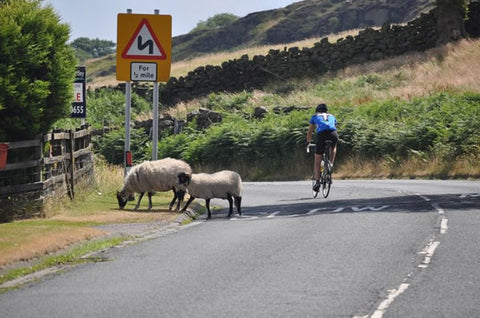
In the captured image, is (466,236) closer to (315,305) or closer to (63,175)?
(315,305)

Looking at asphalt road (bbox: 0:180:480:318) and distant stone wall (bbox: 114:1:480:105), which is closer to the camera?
asphalt road (bbox: 0:180:480:318)

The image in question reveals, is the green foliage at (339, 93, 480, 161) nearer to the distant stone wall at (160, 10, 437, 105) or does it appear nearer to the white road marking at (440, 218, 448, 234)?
the distant stone wall at (160, 10, 437, 105)

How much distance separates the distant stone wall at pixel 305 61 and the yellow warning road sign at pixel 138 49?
3526cm

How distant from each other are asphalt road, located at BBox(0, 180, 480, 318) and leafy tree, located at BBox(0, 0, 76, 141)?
11.5ft

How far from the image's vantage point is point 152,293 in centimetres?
1098

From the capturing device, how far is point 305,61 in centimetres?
5903

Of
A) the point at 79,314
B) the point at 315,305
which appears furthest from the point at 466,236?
the point at 79,314

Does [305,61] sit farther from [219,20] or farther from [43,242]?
[219,20]

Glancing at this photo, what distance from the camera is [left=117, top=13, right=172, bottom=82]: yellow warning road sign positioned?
22.6 metres

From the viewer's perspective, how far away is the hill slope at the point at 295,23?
123m

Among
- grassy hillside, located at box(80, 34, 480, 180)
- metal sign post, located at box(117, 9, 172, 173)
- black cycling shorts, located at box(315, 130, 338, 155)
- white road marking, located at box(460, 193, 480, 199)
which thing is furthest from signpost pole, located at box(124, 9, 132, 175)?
grassy hillside, located at box(80, 34, 480, 180)

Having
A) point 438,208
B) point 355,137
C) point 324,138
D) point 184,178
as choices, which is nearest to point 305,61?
point 355,137

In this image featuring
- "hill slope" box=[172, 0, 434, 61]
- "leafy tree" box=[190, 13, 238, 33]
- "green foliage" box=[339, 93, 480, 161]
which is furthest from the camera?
"leafy tree" box=[190, 13, 238, 33]

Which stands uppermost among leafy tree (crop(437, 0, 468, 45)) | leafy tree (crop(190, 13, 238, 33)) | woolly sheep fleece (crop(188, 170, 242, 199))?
leafy tree (crop(190, 13, 238, 33))
